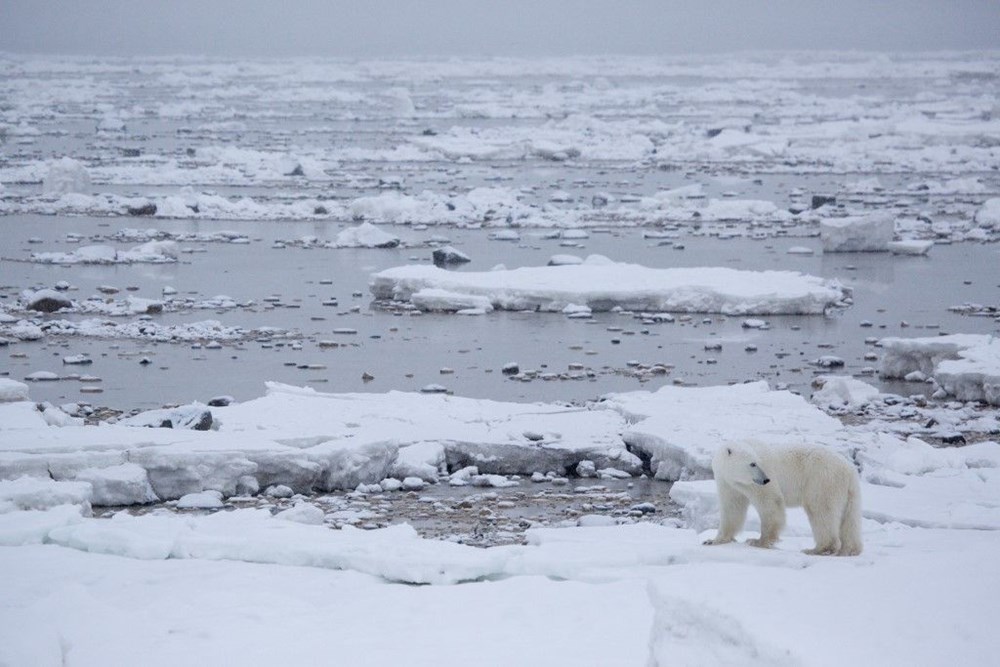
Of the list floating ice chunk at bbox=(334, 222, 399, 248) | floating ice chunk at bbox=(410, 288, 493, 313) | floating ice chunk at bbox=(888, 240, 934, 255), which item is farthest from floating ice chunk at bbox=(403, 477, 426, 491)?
floating ice chunk at bbox=(888, 240, 934, 255)

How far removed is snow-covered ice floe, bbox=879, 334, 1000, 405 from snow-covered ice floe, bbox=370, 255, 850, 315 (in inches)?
82.5

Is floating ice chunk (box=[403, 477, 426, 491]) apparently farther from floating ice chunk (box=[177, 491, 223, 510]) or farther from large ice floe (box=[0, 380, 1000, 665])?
floating ice chunk (box=[177, 491, 223, 510])

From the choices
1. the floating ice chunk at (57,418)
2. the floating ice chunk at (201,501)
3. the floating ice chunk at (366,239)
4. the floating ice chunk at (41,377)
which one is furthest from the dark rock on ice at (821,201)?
the floating ice chunk at (201,501)

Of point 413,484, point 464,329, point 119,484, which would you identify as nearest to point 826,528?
point 413,484

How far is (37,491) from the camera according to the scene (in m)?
6.96

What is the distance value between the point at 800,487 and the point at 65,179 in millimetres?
19729

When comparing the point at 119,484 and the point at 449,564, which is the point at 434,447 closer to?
the point at 119,484

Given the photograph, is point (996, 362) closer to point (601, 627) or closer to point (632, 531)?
point (632, 531)

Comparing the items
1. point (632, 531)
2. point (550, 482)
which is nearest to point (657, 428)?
point (550, 482)

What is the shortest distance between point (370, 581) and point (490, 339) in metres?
7.24

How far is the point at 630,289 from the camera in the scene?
13906 millimetres

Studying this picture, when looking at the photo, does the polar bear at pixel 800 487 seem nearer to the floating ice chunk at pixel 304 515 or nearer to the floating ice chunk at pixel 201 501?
the floating ice chunk at pixel 304 515

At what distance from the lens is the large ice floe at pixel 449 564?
4.20 m

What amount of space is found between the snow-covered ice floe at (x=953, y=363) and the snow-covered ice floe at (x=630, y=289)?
2095mm
